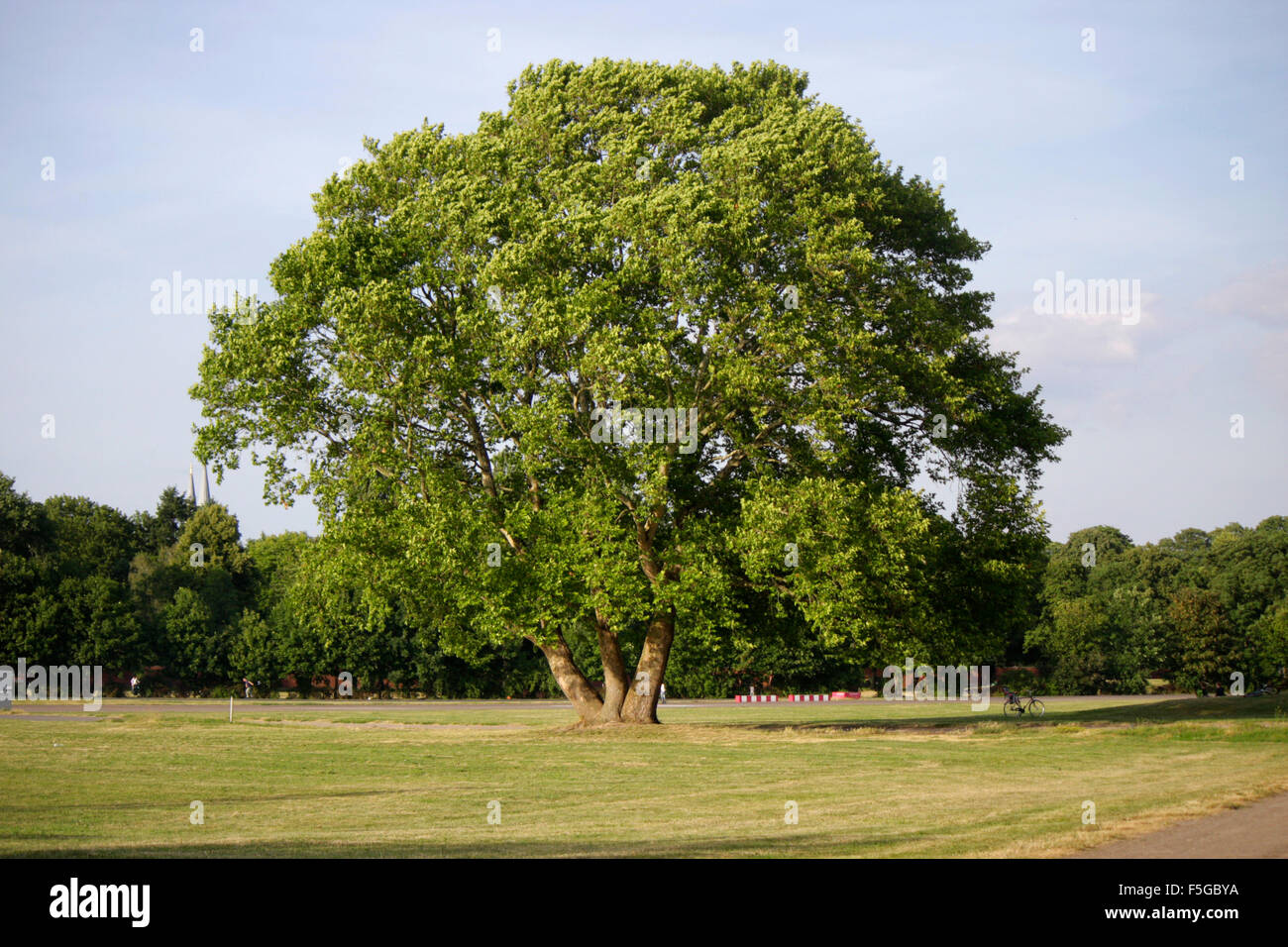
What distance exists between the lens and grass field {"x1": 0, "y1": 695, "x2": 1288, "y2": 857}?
14.6 meters

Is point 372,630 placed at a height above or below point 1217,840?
below

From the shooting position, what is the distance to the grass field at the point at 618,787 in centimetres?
1464

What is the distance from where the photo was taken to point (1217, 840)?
14.4 metres

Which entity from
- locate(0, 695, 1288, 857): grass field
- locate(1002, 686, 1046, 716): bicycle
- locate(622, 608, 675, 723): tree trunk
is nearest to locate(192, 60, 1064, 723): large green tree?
locate(622, 608, 675, 723): tree trunk

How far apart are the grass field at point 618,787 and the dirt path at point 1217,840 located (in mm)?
398

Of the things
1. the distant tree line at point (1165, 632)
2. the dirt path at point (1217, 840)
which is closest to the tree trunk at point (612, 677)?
the dirt path at point (1217, 840)

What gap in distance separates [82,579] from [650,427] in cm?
6569

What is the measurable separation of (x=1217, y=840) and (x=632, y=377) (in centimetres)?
2265

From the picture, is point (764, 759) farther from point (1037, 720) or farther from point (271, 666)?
point (271, 666)

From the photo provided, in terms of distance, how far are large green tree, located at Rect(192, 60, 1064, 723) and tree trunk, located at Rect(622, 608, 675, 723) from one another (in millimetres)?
79

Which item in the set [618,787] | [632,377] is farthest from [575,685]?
[618,787]

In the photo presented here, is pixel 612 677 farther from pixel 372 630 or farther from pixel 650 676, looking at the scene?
pixel 372 630

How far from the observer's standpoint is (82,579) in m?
86.4
